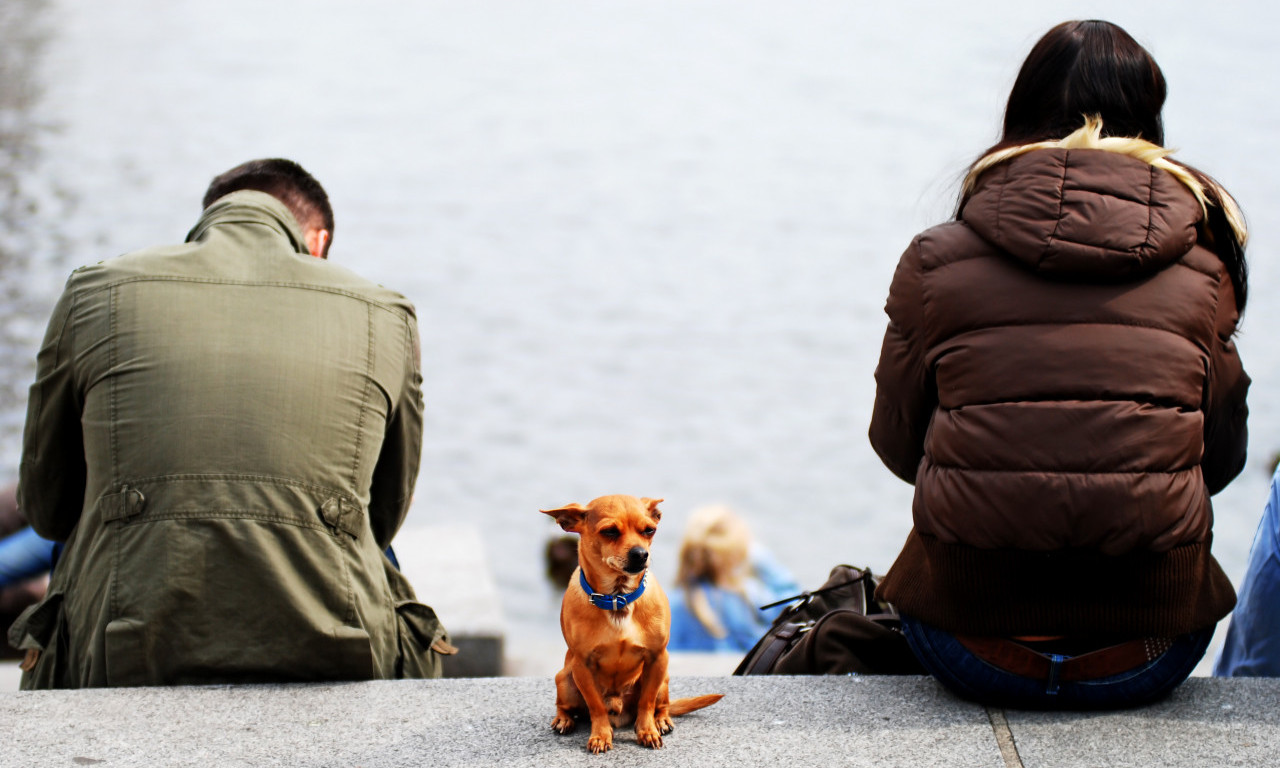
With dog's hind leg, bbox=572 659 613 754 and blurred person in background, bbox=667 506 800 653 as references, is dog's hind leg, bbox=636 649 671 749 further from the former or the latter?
blurred person in background, bbox=667 506 800 653

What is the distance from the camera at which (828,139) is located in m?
21.5

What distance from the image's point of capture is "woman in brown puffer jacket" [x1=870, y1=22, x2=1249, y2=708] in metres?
2.44

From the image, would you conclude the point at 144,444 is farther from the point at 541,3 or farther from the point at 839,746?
the point at 541,3

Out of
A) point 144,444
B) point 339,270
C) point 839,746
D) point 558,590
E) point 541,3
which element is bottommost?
point 558,590

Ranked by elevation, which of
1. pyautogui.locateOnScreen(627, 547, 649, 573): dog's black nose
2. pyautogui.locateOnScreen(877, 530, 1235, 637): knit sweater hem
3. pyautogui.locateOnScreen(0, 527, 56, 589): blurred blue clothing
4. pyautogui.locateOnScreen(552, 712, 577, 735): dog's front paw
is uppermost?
pyautogui.locateOnScreen(627, 547, 649, 573): dog's black nose

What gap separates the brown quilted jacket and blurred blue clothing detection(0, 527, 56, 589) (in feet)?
10.1

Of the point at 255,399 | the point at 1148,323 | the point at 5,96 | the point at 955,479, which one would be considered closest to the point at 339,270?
the point at 255,399

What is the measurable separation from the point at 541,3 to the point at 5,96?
862cm

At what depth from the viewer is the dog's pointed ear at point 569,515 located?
89.0 inches

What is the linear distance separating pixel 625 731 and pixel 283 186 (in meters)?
1.73

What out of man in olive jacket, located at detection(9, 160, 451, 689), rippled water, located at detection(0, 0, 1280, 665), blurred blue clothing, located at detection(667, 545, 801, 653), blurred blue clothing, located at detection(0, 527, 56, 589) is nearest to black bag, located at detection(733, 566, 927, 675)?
man in olive jacket, located at detection(9, 160, 451, 689)

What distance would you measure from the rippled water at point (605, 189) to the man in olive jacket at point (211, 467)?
778 centimetres

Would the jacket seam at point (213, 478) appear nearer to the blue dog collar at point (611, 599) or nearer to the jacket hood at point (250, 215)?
the jacket hood at point (250, 215)

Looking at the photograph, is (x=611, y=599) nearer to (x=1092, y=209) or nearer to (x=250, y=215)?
(x=1092, y=209)
